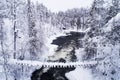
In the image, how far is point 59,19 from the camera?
12788cm

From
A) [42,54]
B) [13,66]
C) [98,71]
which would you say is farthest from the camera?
[42,54]

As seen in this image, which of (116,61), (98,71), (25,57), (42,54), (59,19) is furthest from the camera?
(59,19)

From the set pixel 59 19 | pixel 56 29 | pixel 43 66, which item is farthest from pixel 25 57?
pixel 59 19

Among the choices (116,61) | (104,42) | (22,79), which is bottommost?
(22,79)

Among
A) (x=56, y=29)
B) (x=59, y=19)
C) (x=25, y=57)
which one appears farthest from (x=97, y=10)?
(x=59, y=19)

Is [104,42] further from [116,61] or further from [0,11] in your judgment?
[0,11]

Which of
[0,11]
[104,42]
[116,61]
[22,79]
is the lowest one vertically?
[22,79]

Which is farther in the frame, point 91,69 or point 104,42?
point 91,69

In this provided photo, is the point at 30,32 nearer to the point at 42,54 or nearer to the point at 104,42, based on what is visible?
the point at 42,54

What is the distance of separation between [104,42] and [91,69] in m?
8.45

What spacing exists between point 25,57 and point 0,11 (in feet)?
34.8

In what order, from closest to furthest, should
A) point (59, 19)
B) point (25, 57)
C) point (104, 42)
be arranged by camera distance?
point (104, 42)
point (25, 57)
point (59, 19)

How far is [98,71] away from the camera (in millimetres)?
32031

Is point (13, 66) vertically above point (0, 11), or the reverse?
point (0, 11)
